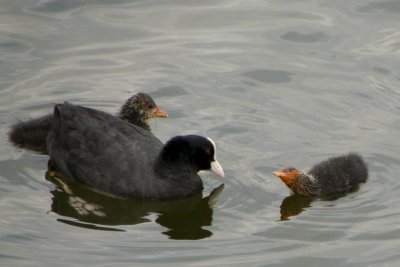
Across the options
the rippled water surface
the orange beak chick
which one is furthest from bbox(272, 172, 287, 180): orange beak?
the rippled water surface

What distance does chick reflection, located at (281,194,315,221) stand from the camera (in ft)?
34.8

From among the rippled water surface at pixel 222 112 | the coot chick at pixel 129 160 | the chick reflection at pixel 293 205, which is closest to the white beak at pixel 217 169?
the coot chick at pixel 129 160

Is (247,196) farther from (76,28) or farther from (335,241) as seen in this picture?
(76,28)

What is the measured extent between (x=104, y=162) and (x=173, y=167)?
26.7 inches

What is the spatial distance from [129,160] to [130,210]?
546 mm

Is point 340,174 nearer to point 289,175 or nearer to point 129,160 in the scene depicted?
Result: point 289,175

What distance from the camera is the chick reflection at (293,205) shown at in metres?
10.6

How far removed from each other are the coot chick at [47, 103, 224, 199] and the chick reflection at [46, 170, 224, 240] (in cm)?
9

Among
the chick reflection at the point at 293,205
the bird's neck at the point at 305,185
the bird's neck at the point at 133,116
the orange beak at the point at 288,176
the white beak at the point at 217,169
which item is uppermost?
the bird's neck at the point at 133,116

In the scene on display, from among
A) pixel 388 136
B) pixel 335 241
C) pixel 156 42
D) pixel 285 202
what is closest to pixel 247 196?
pixel 285 202

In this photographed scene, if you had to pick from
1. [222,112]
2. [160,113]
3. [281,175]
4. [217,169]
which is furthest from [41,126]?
[281,175]

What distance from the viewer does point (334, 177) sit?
36.2 ft

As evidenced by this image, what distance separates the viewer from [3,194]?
10.7m

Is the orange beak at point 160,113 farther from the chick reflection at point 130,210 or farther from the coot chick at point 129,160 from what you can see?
the chick reflection at point 130,210
